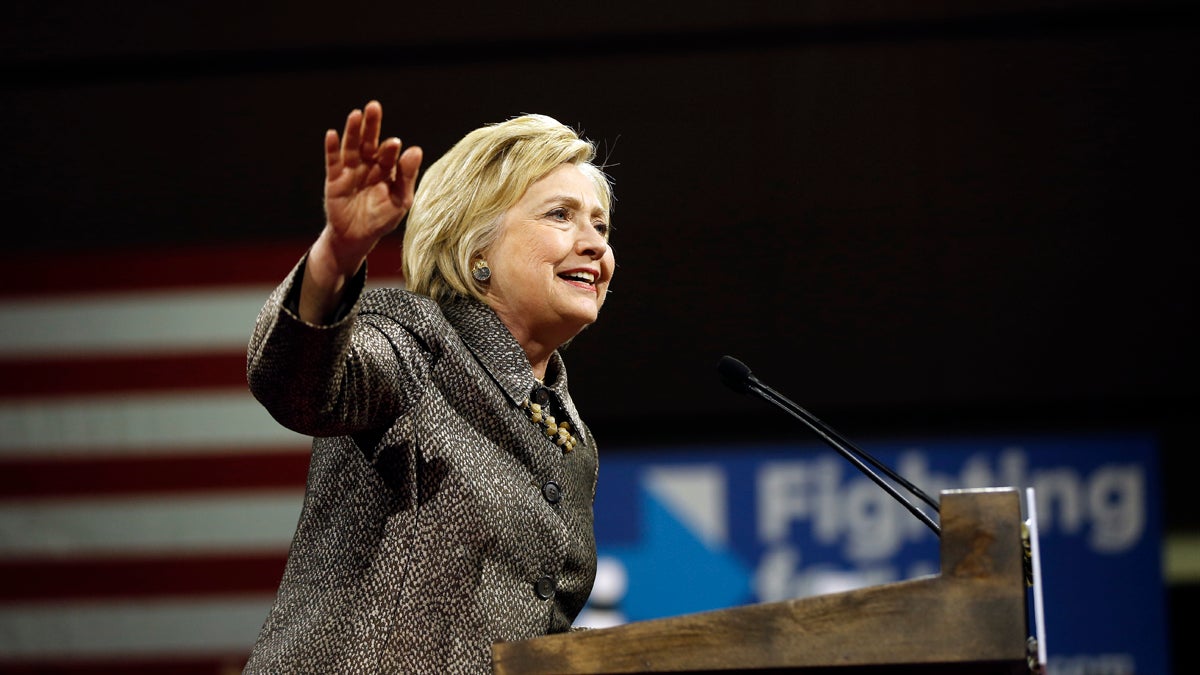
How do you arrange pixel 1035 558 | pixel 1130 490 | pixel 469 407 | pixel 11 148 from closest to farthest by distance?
pixel 1035 558 → pixel 469 407 → pixel 1130 490 → pixel 11 148

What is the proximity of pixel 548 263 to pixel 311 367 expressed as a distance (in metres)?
0.50

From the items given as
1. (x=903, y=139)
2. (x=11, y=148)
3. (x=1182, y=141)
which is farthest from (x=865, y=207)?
(x=11, y=148)

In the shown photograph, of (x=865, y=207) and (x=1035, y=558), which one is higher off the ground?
(x=865, y=207)

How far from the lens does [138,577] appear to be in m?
3.15

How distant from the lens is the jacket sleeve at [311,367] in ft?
3.59

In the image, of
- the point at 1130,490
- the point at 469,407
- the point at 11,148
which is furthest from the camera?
the point at 11,148

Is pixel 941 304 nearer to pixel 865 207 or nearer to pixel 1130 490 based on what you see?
pixel 865 207

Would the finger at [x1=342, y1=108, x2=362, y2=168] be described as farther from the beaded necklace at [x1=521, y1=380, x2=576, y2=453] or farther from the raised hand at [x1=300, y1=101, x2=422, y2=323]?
the beaded necklace at [x1=521, y1=380, x2=576, y2=453]

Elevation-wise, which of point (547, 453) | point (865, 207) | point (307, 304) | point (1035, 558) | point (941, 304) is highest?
point (865, 207)

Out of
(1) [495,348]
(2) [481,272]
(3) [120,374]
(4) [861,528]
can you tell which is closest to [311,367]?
(1) [495,348]

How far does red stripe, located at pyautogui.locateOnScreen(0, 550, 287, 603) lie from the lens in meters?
3.13

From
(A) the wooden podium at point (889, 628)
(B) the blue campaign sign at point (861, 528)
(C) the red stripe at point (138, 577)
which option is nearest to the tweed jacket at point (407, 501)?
(A) the wooden podium at point (889, 628)

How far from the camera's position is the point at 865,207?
3102 mm

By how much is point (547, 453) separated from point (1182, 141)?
2.31m
